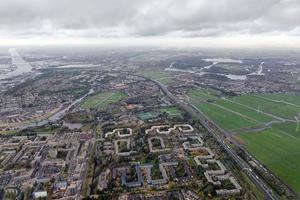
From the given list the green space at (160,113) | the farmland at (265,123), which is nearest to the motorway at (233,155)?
the farmland at (265,123)

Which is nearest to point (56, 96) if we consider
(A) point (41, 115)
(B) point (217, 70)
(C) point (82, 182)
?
(A) point (41, 115)

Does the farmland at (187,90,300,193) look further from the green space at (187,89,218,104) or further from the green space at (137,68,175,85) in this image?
the green space at (137,68,175,85)

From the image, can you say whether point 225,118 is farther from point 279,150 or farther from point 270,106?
point 279,150

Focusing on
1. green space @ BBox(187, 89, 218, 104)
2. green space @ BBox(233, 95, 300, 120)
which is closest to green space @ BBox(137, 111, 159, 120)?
green space @ BBox(187, 89, 218, 104)

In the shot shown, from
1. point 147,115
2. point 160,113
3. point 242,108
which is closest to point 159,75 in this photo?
point 242,108

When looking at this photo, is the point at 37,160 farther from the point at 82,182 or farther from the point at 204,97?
the point at 204,97

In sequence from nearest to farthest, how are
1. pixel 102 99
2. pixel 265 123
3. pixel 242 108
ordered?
pixel 265 123 → pixel 242 108 → pixel 102 99
